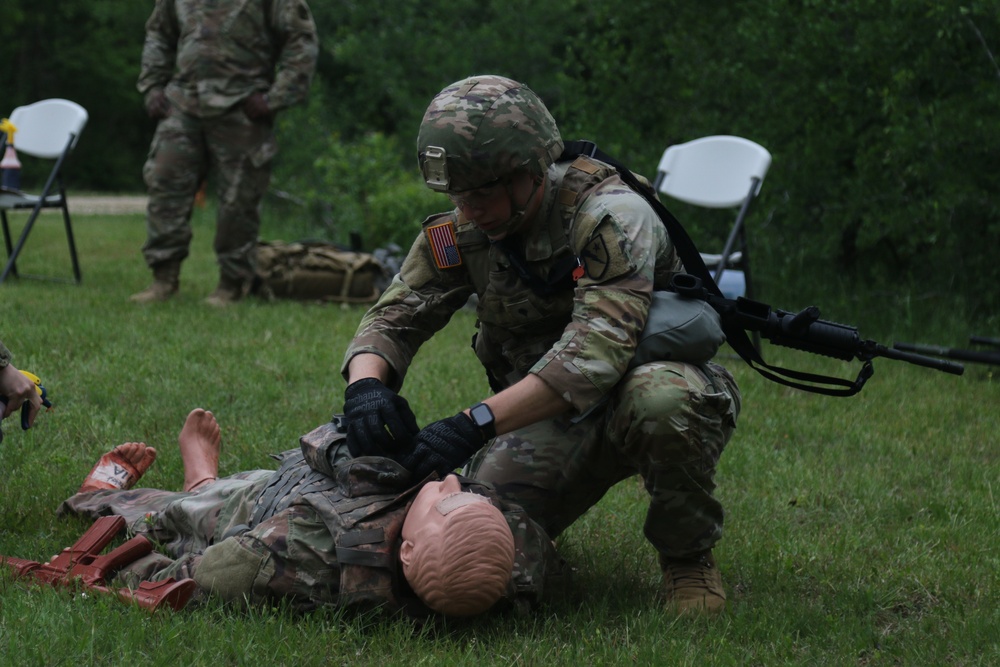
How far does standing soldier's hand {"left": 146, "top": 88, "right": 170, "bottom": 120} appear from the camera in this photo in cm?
820

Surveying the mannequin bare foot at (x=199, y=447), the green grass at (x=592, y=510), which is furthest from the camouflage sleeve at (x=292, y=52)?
the mannequin bare foot at (x=199, y=447)

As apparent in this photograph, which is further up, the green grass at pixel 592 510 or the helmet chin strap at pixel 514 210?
the helmet chin strap at pixel 514 210

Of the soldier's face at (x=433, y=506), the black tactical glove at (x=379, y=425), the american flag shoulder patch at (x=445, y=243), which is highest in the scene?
the american flag shoulder patch at (x=445, y=243)

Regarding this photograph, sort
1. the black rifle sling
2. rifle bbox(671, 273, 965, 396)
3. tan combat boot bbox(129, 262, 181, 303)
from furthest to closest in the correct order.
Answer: tan combat boot bbox(129, 262, 181, 303) → the black rifle sling → rifle bbox(671, 273, 965, 396)

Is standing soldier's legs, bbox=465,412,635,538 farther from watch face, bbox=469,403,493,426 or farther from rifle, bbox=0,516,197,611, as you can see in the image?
rifle, bbox=0,516,197,611

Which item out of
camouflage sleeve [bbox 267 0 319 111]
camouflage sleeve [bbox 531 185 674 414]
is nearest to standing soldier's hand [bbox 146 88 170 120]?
camouflage sleeve [bbox 267 0 319 111]

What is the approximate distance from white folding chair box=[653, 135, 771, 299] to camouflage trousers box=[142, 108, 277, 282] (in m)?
2.90

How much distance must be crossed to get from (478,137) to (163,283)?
572 centimetres

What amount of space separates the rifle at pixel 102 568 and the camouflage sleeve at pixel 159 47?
5437 millimetres

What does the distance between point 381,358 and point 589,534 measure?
3.53 ft

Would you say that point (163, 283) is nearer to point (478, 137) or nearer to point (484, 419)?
point (478, 137)

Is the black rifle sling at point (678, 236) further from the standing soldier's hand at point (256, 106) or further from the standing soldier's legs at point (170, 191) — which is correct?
the standing soldier's legs at point (170, 191)

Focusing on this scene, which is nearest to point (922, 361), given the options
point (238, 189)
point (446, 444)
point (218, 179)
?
point (446, 444)

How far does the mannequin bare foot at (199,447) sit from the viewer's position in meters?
4.08
